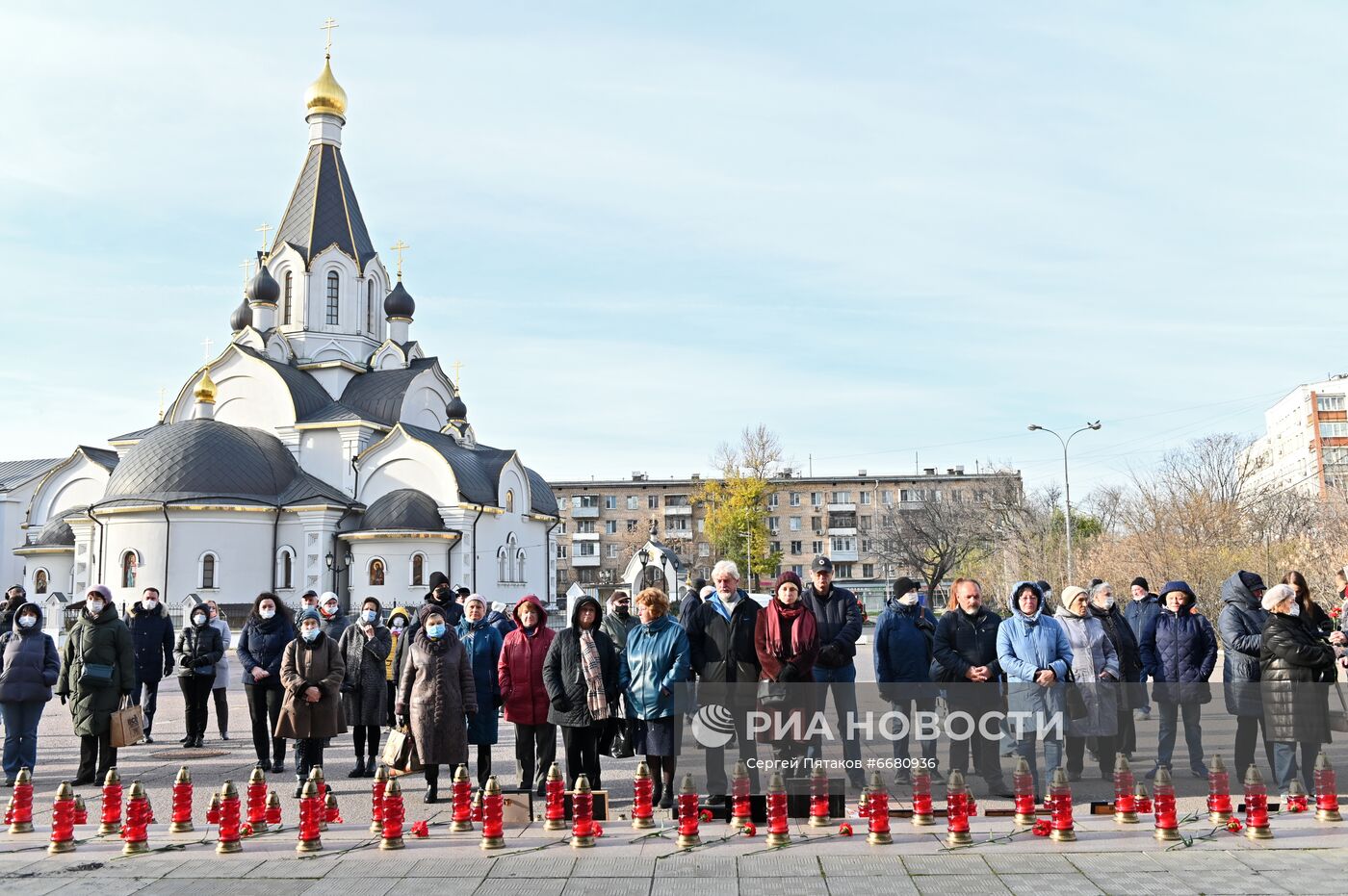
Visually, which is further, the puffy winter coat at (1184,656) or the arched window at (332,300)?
the arched window at (332,300)

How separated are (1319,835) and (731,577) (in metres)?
4.57

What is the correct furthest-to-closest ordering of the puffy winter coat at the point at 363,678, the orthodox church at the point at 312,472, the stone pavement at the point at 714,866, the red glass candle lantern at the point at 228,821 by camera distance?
the orthodox church at the point at 312,472 < the puffy winter coat at the point at 363,678 < the red glass candle lantern at the point at 228,821 < the stone pavement at the point at 714,866

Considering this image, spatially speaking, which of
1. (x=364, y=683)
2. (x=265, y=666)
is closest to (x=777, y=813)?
(x=364, y=683)

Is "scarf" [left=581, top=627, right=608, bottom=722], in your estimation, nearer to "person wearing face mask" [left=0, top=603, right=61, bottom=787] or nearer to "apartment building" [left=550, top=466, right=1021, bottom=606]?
"person wearing face mask" [left=0, top=603, right=61, bottom=787]

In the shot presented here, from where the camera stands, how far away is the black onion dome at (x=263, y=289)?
44.5 meters

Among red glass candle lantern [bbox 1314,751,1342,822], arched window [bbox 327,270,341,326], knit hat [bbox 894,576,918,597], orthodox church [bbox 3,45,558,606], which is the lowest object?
red glass candle lantern [bbox 1314,751,1342,822]

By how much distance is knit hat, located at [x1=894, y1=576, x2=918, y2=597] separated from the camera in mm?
9984

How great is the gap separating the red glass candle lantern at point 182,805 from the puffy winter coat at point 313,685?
166cm

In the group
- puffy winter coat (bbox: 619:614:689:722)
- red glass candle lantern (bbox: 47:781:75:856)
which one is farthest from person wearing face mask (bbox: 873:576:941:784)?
red glass candle lantern (bbox: 47:781:75:856)

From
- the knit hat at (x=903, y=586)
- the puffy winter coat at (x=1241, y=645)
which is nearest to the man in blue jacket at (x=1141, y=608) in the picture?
the puffy winter coat at (x=1241, y=645)

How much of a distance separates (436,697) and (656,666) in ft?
6.39

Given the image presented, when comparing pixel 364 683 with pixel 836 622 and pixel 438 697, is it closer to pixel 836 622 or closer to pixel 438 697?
pixel 438 697

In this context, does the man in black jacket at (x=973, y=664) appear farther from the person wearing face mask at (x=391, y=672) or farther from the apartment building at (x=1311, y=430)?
the apartment building at (x=1311, y=430)

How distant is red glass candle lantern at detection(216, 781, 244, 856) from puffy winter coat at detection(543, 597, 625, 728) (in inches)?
96.2
